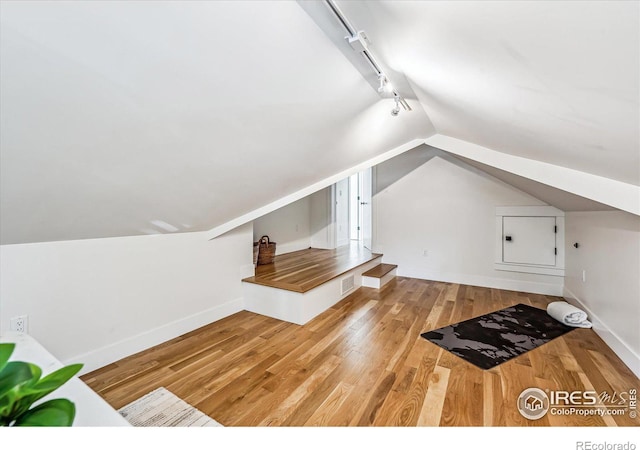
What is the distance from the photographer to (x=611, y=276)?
2.40 metres

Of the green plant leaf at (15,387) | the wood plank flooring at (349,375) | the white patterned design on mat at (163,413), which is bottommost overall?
the white patterned design on mat at (163,413)

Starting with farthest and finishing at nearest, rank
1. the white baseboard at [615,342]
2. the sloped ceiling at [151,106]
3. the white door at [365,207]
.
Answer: the white door at [365,207]
the white baseboard at [615,342]
the sloped ceiling at [151,106]

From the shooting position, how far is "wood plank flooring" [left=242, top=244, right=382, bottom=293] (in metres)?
3.09

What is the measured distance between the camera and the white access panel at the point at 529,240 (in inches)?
147

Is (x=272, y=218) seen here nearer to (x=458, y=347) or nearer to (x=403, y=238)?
(x=403, y=238)

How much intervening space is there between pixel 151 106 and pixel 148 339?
2.07m

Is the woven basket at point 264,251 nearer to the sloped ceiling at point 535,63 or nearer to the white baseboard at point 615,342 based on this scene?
the sloped ceiling at point 535,63

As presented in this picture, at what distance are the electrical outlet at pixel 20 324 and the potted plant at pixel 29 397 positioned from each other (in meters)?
1.79

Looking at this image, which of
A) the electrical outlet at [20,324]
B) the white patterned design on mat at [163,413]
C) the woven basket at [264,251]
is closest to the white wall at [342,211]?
the woven basket at [264,251]

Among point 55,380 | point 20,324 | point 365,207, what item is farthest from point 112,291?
point 365,207

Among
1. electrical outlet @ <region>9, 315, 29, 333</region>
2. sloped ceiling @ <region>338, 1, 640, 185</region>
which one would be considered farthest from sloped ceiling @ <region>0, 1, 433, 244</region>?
electrical outlet @ <region>9, 315, 29, 333</region>

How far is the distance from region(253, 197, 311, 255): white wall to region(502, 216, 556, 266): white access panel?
3.29m

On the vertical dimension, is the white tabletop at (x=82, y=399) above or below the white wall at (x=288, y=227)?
below

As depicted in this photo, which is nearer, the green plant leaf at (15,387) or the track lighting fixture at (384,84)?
the green plant leaf at (15,387)
